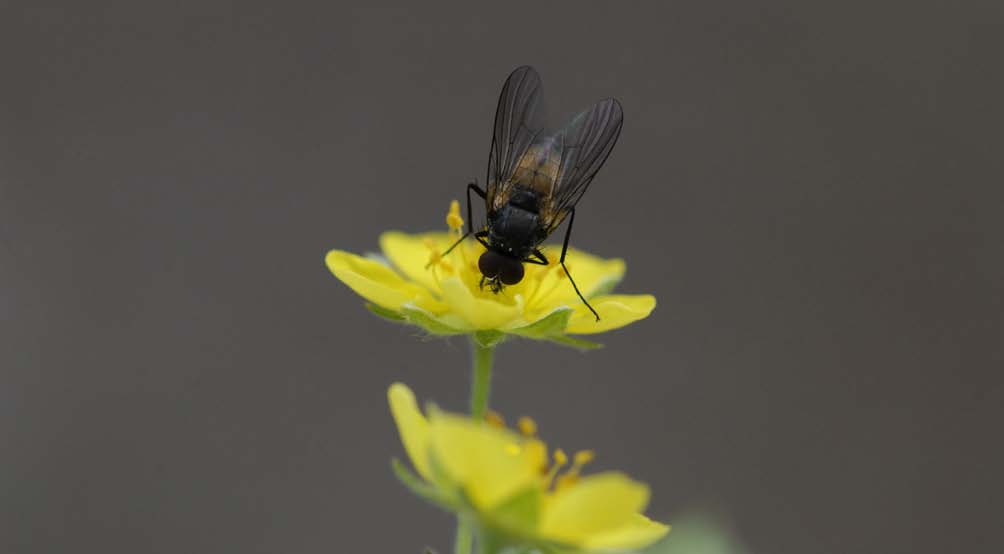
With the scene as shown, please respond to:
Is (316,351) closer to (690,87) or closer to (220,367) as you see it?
(220,367)

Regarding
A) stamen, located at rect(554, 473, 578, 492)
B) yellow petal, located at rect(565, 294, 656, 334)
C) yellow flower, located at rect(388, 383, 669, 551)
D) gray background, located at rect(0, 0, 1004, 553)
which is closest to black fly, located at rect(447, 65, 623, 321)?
yellow petal, located at rect(565, 294, 656, 334)

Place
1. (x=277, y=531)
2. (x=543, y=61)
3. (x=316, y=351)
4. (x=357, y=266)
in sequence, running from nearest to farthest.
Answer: (x=357, y=266)
(x=277, y=531)
(x=316, y=351)
(x=543, y=61)

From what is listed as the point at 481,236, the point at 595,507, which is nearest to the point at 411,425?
the point at 595,507

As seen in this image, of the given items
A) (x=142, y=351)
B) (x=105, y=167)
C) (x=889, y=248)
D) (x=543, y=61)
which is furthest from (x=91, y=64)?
(x=889, y=248)

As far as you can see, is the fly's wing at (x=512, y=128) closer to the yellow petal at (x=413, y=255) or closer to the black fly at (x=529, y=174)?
the black fly at (x=529, y=174)

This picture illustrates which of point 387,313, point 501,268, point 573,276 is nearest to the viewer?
point 387,313

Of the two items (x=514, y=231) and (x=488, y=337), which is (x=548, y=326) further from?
(x=514, y=231)

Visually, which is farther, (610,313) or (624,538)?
(610,313)

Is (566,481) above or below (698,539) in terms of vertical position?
below

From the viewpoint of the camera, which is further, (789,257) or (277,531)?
(789,257)
